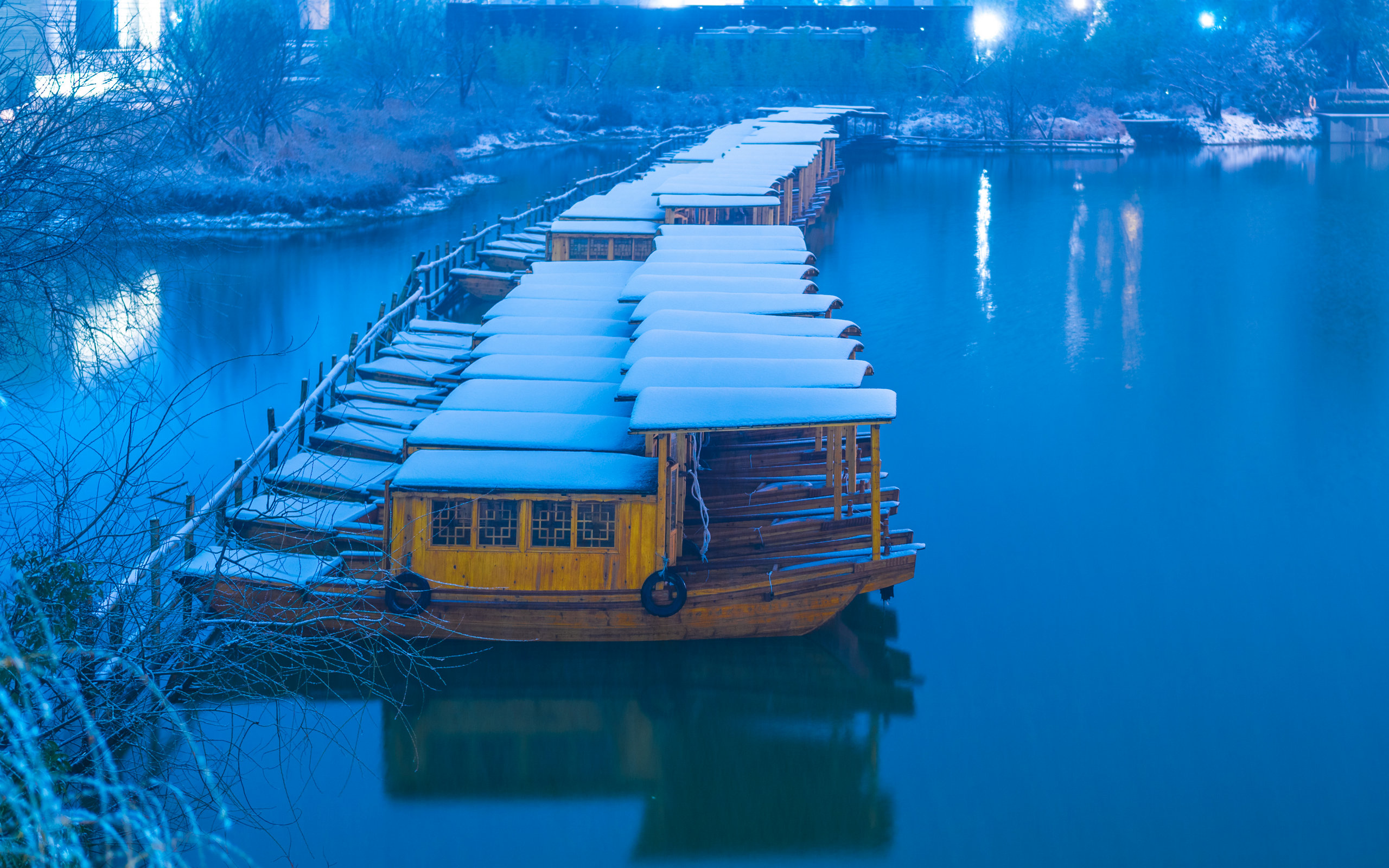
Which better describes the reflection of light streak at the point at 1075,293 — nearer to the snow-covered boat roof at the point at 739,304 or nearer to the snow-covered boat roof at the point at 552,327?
the snow-covered boat roof at the point at 739,304

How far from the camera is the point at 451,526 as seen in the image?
1446 centimetres

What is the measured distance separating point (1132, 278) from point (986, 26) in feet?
249

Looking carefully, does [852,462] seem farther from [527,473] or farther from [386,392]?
[386,392]

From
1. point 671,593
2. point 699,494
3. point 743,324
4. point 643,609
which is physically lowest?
point 643,609

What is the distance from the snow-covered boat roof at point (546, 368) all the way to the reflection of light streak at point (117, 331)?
4.66m

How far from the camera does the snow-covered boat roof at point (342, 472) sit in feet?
57.6

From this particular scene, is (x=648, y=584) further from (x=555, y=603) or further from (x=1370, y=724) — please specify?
(x=1370, y=724)

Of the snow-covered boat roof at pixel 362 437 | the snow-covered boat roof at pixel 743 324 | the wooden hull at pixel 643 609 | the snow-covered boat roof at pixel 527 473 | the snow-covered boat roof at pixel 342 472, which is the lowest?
the wooden hull at pixel 643 609

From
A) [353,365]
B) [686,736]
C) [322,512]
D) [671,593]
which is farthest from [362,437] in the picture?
[686,736]

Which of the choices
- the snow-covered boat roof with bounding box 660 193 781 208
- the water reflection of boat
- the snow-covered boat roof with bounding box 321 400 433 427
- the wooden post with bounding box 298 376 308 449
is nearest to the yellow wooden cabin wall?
the water reflection of boat

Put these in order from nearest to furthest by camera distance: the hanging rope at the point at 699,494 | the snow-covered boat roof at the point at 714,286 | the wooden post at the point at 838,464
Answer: the hanging rope at the point at 699,494
the wooden post at the point at 838,464
the snow-covered boat roof at the point at 714,286

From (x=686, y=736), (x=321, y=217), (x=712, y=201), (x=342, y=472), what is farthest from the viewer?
(x=321, y=217)

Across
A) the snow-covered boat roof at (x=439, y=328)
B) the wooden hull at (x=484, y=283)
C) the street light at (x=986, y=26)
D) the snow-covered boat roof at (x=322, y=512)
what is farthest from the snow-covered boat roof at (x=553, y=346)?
the street light at (x=986, y=26)

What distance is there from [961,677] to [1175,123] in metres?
87.7
